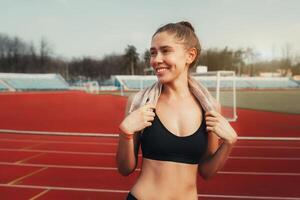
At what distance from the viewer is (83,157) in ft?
25.7

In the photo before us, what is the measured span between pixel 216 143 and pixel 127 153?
1.40ft

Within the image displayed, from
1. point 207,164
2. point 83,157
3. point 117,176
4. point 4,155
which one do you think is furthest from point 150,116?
point 4,155

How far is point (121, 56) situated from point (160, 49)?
8263cm

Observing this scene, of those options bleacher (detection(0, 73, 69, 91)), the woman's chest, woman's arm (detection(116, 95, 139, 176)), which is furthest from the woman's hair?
bleacher (detection(0, 73, 69, 91))

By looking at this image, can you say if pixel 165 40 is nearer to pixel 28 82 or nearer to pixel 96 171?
pixel 96 171

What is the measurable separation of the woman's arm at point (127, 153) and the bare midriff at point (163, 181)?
66mm

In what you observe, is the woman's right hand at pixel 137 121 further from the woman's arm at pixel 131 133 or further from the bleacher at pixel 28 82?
the bleacher at pixel 28 82

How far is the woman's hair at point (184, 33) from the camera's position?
1707 millimetres

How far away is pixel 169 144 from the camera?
1648 mm

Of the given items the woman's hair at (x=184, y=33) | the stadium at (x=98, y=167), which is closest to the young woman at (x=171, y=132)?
the woman's hair at (x=184, y=33)

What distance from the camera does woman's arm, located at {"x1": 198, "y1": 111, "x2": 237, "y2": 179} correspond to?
1.67m

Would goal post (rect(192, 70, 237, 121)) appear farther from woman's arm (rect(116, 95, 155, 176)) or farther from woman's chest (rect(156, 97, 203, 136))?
woman's arm (rect(116, 95, 155, 176))

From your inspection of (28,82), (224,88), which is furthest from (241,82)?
(28,82)

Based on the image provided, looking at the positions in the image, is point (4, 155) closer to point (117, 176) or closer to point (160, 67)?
point (117, 176)
